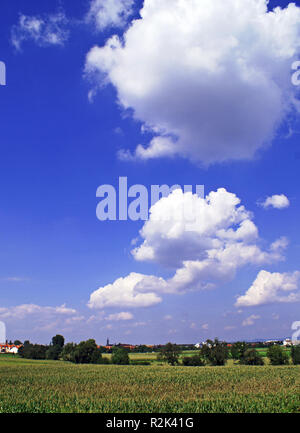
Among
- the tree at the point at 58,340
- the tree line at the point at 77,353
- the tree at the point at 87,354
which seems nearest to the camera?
the tree line at the point at 77,353

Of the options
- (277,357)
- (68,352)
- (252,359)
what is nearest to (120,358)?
(68,352)

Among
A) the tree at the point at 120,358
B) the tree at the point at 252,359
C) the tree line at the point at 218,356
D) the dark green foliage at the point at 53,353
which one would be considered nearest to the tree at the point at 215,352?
the tree line at the point at 218,356

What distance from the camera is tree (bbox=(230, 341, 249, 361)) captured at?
13062 centimetres

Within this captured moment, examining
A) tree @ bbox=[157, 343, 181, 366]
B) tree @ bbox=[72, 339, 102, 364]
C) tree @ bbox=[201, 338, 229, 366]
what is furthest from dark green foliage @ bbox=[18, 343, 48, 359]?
tree @ bbox=[201, 338, 229, 366]

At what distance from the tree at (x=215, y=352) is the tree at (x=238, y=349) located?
895 cm

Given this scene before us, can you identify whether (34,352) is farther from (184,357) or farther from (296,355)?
(296,355)

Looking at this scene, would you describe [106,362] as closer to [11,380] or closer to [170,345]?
[170,345]

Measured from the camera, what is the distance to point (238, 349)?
133 meters

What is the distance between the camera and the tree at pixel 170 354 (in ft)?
391

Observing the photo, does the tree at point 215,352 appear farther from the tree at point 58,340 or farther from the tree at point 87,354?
the tree at point 58,340

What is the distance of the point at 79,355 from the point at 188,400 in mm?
99155

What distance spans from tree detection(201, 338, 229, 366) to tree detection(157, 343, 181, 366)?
31.3 ft

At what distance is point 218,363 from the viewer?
11850cm

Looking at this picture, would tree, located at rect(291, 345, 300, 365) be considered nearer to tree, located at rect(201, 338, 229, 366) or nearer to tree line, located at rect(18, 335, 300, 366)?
tree line, located at rect(18, 335, 300, 366)
